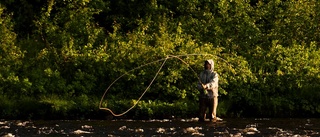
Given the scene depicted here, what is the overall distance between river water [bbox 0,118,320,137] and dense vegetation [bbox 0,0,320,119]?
1596 mm

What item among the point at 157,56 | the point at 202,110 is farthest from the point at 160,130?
the point at 157,56

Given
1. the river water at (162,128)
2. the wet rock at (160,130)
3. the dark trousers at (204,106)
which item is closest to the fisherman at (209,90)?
the dark trousers at (204,106)

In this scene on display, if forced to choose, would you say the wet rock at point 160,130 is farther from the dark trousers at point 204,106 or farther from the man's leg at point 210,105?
the man's leg at point 210,105

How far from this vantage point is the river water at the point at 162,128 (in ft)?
53.2

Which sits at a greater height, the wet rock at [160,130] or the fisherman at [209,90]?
the fisherman at [209,90]

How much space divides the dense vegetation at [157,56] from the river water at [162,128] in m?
1.60

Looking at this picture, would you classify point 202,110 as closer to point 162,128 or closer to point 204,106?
point 204,106

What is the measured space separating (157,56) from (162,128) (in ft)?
19.1

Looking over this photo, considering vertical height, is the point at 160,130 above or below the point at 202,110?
below

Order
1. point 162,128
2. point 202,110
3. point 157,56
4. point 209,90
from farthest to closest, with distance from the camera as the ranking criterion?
point 157,56 < point 202,110 < point 209,90 < point 162,128

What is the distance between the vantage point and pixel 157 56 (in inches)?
899

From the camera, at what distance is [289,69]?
76.1ft

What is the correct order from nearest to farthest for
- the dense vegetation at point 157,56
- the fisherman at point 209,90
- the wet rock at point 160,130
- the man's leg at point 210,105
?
1. the wet rock at point 160,130
2. the fisherman at point 209,90
3. the man's leg at point 210,105
4. the dense vegetation at point 157,56

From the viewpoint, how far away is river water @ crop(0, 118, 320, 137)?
53.2 ft
